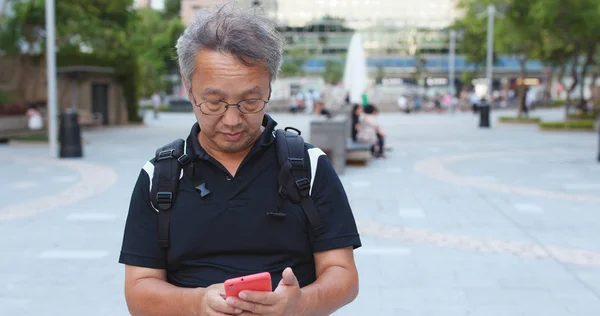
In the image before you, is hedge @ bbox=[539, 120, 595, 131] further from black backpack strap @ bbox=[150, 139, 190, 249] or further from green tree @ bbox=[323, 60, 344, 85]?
green tree @ bbox=[323, 60, 344, 85]

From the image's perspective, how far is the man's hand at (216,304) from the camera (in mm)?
1876

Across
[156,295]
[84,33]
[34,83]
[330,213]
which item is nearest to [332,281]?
[330,213]

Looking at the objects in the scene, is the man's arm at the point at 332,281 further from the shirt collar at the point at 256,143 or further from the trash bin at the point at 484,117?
the trash bin at the point at 484,117

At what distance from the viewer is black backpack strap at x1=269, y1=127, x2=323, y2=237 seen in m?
2.13

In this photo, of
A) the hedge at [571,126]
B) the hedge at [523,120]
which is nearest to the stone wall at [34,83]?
the hedge at [523,120]

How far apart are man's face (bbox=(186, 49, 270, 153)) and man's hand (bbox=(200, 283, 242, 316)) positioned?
0.42 metres

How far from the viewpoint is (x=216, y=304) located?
190cm

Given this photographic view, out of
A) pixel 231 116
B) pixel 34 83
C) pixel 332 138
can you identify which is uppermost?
pixel 34 83

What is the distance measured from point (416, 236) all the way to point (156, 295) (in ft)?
19.0

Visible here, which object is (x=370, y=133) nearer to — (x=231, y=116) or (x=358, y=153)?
(x=358, y=153)

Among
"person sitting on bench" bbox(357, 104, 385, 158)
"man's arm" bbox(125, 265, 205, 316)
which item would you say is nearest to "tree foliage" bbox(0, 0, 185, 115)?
"person sitting on bench" bbox(357, 104, 385, 158)

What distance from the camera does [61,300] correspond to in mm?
5402

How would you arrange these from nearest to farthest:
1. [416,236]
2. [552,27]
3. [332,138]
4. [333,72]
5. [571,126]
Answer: [416,236]
[332,138]
[552,27]
[571,126]
[333,72]

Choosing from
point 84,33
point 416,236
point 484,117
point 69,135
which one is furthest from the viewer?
point 484,117
